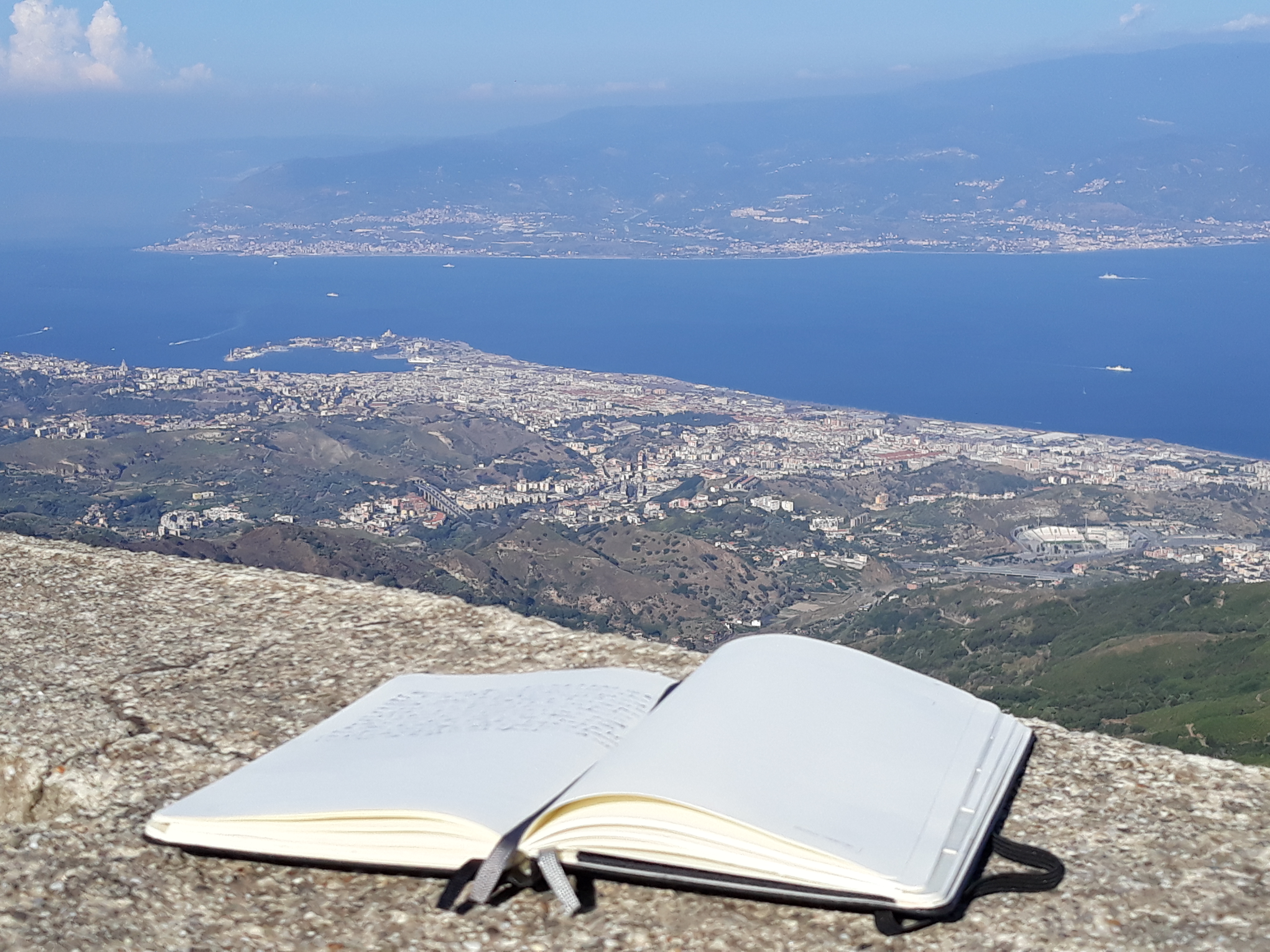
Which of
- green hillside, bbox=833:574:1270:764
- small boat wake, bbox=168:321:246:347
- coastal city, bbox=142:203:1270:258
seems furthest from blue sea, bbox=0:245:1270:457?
green hillside, bbox=833:574:1270:764

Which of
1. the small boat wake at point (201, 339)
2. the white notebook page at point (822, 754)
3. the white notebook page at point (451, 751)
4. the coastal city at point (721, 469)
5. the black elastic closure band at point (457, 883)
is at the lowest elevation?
the coastal city at point (721, 469)

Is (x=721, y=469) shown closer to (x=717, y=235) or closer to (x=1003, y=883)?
(x=1003, y=883)

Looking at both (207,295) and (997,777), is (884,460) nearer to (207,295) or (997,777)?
(997,777)

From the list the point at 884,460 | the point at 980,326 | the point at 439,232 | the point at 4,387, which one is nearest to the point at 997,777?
the point at 884,460

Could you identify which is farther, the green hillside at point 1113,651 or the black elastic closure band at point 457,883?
the green hillside at point 1113,651

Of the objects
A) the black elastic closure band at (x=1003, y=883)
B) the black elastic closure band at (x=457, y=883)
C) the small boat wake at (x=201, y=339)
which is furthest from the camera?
the small boat wake at (x=201, y=339)

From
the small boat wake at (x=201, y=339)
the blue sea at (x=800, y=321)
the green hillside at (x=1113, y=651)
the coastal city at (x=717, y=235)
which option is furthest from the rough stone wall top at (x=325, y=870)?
the coastal city at (x=717, y=235)

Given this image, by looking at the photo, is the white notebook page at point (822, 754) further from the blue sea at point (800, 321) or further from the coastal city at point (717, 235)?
the coastal city at point (717, 235)
